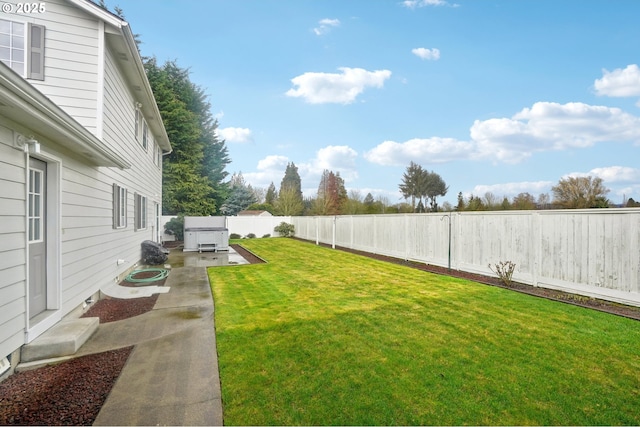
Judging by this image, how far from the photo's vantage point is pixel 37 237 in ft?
13.1

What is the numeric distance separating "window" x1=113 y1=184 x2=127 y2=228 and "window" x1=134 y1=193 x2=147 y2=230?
165 centimetres

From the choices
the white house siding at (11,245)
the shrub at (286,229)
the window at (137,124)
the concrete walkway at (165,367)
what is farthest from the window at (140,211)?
the shrub at (286,229)

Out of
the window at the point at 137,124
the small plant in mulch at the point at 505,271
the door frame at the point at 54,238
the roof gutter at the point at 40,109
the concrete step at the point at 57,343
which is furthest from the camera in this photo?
the window at the point at 137,124

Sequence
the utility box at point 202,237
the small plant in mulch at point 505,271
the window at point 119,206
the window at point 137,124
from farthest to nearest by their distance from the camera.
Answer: the utility box at point 202,237
the window at point 137,124
the window at point 119,206
the small plant in mulch at point 505,271

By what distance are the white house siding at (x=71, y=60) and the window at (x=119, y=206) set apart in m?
2.03

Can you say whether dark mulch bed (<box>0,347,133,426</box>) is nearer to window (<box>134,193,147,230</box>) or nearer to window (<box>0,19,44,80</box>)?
window (<box>0,19,44,80</box>)

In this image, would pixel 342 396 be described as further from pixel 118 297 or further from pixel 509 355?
pixel 118 297

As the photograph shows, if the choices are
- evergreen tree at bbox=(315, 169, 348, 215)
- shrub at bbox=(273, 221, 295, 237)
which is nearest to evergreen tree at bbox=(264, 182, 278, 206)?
evergreen tree at bbox=(315, 169, 348, 215)

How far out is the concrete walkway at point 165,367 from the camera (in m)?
2.46

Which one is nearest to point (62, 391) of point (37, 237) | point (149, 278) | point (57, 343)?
point (57, 343)

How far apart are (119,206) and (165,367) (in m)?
5.61

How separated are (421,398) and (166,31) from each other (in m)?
14.0

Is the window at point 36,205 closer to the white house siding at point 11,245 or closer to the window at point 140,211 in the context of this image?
the white house siding at point 11,245

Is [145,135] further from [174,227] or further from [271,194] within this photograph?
[271,194]
